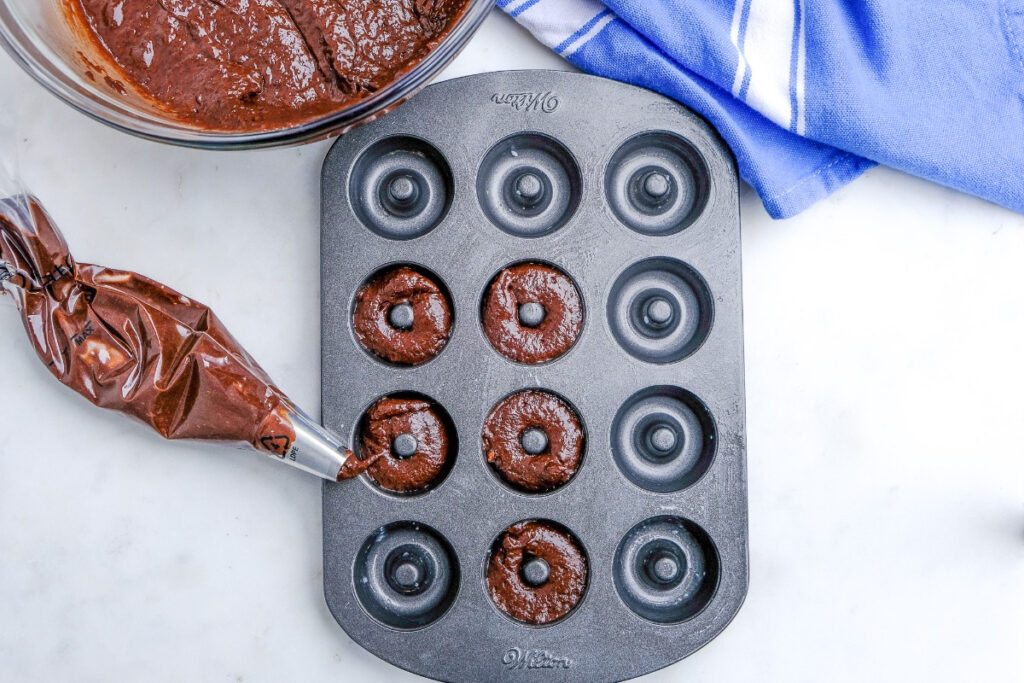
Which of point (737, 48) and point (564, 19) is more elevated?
point (564, 19)

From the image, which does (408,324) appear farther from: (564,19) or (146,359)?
(564,19)

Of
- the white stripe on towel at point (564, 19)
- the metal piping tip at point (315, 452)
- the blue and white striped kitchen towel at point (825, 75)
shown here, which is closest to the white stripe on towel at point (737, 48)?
the blue and white striped kitchen towel at point (825, 75)

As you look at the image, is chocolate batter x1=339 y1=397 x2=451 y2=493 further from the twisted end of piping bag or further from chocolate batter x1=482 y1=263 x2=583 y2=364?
chocolate batter x1=482 y1=263 x2=583 y2=364

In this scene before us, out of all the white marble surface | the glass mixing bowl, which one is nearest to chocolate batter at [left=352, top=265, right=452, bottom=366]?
the white marble surface

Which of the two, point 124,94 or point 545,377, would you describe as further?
point 545,377

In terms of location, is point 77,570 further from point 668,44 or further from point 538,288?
point 668,44

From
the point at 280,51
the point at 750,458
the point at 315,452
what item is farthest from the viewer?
the point at 750,458

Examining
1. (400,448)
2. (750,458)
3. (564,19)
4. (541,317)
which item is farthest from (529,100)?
(750,458)
